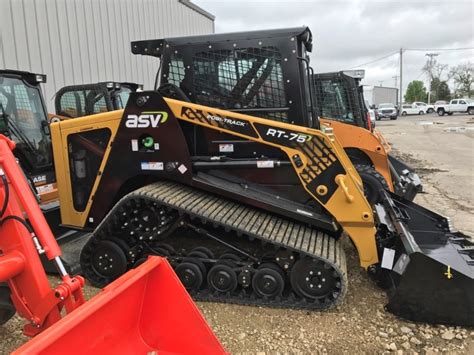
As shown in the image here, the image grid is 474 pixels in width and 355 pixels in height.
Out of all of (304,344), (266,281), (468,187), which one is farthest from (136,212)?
(468,187)

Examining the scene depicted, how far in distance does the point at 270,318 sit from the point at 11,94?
4545 mm

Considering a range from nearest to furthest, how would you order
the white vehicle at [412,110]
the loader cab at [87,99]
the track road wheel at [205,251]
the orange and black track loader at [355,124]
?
1. the track road wheel at [205,251]
2. the orange and black track loader at [355,124]
3. the loader cab at [87,99]
4. the white vehicle at [412,110]

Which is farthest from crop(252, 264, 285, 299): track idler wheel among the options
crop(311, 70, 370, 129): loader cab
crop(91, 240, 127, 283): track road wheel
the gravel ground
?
crop(311, 70, 370, 129): loader cab

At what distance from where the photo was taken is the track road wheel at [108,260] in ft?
12.7

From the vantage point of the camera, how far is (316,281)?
11.7 feet

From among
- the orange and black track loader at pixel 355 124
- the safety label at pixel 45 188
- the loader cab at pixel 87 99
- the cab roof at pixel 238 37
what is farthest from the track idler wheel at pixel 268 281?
the loader cab at pixel 87 99

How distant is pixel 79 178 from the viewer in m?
4.38

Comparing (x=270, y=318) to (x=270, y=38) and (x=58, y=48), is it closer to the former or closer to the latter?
(x=270, y=38)

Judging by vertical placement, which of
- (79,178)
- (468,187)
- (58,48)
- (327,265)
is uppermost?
(58,48)

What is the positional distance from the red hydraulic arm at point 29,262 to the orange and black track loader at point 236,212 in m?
1.27

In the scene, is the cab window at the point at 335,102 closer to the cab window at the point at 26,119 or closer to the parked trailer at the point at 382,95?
the cab window at the point at 26,119

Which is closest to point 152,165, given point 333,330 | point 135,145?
point 135,145

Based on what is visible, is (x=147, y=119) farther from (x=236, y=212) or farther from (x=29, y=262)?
(x=29, y=262)

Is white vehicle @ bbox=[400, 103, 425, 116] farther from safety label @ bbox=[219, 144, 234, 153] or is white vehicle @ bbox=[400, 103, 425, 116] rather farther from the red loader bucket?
the red loader bucket
